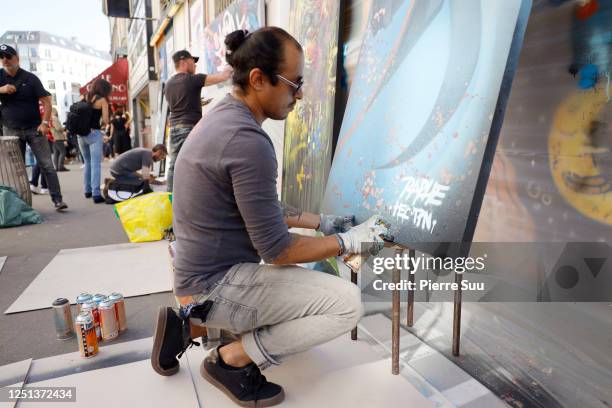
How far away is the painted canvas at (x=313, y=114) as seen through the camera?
2510mm

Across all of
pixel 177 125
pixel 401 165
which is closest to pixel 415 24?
pixel 401 165

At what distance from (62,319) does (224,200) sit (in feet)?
4.50

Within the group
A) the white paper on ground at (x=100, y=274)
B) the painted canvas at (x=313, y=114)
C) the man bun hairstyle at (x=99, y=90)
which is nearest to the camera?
the painted canvas at (x=313, y=114)

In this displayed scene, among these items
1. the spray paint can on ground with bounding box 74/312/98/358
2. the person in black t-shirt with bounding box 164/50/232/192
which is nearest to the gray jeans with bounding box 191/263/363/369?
the spray paint can on ground with bounding box 74/312/98/358

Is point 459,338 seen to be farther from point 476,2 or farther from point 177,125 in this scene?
point 177,125

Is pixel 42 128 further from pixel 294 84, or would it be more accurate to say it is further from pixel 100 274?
pixel 294 84

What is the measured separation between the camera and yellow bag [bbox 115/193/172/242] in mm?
4020

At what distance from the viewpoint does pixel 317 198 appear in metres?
2.54

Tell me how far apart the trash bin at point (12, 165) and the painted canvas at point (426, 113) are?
4343mm

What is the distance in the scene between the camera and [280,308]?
1.52 metres

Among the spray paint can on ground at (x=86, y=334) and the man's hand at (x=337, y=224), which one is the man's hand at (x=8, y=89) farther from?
the man's hand at (x=337, y=224)

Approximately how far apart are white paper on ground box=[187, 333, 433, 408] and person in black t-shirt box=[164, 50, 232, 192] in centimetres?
272

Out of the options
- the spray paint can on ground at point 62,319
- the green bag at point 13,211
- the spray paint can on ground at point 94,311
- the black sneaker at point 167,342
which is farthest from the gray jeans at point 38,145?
the black sneaker at point 167,342

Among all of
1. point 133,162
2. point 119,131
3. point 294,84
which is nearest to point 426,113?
point 294,84
